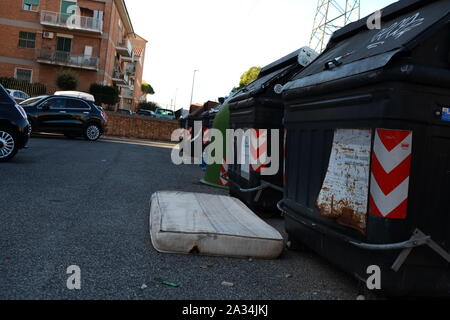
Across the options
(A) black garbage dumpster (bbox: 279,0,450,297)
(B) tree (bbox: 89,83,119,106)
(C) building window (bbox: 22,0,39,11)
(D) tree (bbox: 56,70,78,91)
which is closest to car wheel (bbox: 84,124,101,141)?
(A) black garbage dumpster (bbox: 279,0,450,297)

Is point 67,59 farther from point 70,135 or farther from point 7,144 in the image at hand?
point 7,144

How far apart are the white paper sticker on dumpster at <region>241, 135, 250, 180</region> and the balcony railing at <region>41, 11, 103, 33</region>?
37.0 metres

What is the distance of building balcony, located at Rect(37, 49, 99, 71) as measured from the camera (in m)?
39.7

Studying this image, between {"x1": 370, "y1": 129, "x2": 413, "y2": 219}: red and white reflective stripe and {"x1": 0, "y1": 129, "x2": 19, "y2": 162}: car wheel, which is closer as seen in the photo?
{"x1": 370, "y1": 129, "x2": 413, "y2": 219}: red and white reflective stripe

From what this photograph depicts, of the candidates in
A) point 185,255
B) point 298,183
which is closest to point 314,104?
point 298,183

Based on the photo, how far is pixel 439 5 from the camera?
3256mm

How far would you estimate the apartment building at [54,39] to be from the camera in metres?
39.6

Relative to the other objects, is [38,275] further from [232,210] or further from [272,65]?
[272,65]

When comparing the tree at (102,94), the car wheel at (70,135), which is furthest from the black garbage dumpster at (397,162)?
the tree at (102,94)

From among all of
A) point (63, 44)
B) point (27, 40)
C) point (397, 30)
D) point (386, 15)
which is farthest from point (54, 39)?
point (397, 30)

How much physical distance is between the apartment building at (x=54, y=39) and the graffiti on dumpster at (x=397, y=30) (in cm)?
3958

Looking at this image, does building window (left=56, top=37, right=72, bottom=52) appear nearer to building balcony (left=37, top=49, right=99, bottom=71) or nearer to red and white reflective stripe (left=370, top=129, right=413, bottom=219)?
building balcony (left=37, top=49, right=99, bottom=71)

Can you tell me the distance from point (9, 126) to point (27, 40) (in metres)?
35.4

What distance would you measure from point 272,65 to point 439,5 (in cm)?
367
